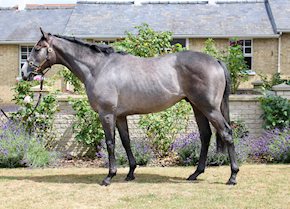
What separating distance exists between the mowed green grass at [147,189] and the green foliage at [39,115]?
2.02 metres

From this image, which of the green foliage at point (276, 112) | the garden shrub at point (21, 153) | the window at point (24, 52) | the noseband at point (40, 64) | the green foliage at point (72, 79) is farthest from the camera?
the window at point (24, 52)

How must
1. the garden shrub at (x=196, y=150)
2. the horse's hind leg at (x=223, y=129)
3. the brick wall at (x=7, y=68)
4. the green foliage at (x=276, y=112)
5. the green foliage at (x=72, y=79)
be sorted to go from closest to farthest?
the horse's hind leg at (x=223, y=129)
the garden shrub at (x=196, y=150)
the green foliage at (x=276, y=112)
the green foliage at (x=72, y=79)
the brick wall at (x=7, y=68)

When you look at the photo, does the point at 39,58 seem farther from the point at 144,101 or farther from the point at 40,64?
the point at 144,101

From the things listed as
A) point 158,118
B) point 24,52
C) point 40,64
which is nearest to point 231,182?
point 158,118

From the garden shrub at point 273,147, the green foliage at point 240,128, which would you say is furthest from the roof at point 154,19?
the garden shrub at point 273,147

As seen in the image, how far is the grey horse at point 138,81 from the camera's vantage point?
7387 millimetres

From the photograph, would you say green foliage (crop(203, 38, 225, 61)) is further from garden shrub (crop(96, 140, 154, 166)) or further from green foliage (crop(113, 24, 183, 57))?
garden shrub (crop(96, 140, 154, 166))

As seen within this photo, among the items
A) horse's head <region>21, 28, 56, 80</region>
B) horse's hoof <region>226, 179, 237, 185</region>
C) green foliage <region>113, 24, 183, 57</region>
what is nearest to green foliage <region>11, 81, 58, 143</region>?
green foliage <region>113, 24, 183, 57</region>

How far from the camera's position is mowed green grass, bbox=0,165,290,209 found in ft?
20.4

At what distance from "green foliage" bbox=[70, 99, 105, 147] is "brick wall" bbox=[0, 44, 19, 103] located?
46.0ft

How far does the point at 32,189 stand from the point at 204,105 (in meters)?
3.02

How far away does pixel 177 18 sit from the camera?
81.6 feet

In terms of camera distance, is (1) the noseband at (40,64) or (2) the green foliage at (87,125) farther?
(2) the green foliage at (87,125)

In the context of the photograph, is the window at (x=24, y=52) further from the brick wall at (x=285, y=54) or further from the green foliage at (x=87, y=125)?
the green foliage at (x=87, y=125)
